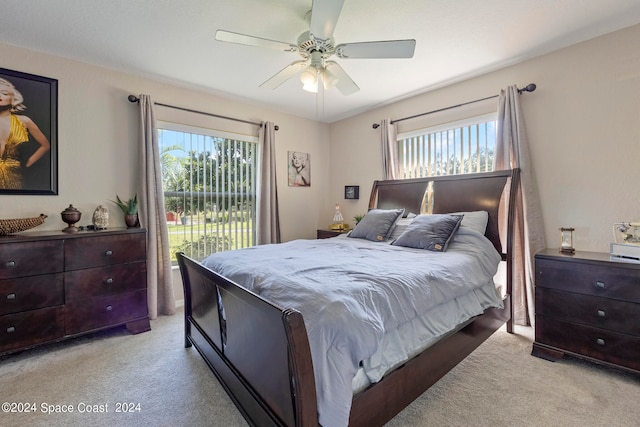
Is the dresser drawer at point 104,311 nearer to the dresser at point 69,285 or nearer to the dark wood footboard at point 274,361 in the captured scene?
the dresser at point 69,285

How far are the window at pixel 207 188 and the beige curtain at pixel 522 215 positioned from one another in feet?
9.91

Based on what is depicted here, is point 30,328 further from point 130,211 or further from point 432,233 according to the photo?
point 432,233

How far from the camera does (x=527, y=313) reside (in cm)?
279

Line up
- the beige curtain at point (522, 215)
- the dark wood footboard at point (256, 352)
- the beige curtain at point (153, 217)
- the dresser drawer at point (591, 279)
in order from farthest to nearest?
the beige curtain at point (153, 217), the beige curtain at point (522, 215), the dresser drawer at point (591, 279), the dark wood footboard at point (256, 352)

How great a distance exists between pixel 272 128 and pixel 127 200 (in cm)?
202

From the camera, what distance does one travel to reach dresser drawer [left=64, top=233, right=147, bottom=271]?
8.00ft

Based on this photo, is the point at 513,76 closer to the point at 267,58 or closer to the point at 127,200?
the point at 267,58

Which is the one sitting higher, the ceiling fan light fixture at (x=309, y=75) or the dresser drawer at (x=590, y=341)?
the ceiling fan light fixture at (x=309, y=75)

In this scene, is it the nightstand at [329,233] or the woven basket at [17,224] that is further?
the nightstand at [329,233]

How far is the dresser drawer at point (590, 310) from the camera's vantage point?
190 centimetres

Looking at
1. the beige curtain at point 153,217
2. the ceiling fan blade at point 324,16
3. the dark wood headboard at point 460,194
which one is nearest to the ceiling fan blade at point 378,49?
the ceiling fan blade at point 324,16

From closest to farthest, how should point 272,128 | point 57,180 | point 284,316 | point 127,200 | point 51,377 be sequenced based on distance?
1. point 284,316
2. point 51,377
3. point 57,180
4. point 127,200
5. point 272,128

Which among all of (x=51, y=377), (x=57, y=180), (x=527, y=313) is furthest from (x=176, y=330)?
(x=527, y=313)

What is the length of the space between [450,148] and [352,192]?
1539 millimetres
